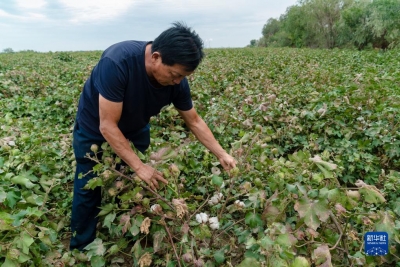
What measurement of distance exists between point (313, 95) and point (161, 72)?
9.76ft

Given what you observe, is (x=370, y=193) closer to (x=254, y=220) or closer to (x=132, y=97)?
(x=254, y=220)

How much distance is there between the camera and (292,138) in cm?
336

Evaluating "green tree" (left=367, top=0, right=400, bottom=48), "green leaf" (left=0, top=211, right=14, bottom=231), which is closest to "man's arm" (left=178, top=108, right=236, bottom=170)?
"green leaf" (left=0, top=211, right=14, bottom=231)

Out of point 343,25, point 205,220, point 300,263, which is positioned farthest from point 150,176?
point 343,25

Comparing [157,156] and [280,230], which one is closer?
[280,230]

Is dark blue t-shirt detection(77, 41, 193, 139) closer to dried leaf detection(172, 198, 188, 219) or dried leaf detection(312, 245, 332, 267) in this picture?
dried leaf detection(172, 198, 188, 219)

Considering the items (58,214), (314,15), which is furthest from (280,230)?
(314,15)

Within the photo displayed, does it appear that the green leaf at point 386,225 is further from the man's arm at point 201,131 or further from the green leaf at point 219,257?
the man's arm at point 201,131

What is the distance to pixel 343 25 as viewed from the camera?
86.3 ft

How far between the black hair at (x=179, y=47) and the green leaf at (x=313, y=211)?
2.74ft

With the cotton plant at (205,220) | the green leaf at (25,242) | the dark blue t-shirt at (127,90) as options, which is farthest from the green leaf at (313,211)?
the green leaf at (25,242)

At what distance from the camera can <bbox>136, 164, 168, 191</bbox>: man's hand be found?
1.73 m

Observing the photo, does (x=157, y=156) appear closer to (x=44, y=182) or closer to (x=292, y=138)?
(x=44, y=182)

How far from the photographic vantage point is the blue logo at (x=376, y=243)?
1467 millimetres
